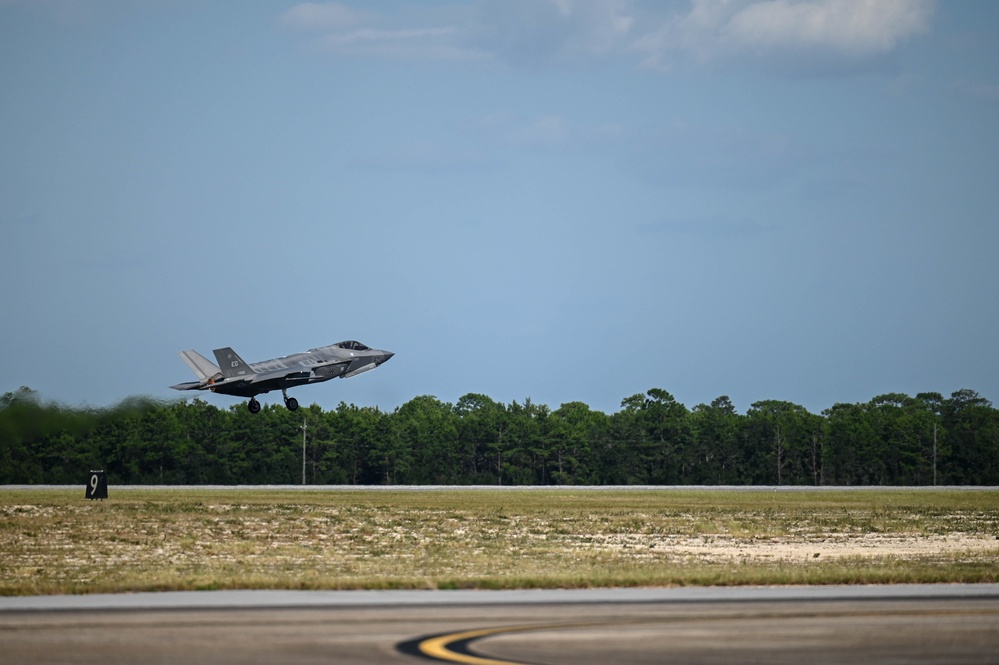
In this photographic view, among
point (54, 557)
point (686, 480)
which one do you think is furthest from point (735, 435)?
point (54, 557)

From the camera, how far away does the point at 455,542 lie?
44.1 meters

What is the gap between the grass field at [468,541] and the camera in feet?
95.3

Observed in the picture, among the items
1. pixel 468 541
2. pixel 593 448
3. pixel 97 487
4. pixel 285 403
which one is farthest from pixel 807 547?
pixel 593 448

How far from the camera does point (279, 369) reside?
55.1 m

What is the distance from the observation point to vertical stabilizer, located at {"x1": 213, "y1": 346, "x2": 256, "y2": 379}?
173ft

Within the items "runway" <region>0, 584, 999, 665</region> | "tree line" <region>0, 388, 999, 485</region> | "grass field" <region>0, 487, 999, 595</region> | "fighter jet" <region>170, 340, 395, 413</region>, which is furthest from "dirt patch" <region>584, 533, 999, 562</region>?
"tree line" <region>0, 388, 999, 485</region>

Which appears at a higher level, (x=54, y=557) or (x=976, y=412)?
(x=976, y=412)

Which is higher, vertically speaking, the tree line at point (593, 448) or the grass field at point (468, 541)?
the tree line at point (593, 448)

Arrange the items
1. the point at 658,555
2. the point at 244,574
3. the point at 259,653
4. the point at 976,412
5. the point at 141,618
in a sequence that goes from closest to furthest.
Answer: the point at 259,653 → the point at 141,618 → the point at 244,574 → the point at 658,555 → the point at 976,412

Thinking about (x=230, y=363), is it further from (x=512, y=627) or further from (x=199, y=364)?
(x=512, y=627)

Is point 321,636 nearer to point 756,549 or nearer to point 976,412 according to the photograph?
point 756,549

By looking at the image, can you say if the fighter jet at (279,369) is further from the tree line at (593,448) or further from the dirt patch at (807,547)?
the tree line at (593,448)

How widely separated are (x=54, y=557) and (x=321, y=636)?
20638mm

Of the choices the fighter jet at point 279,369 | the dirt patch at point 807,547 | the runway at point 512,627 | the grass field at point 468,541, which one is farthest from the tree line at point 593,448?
the runway at point 512,627
